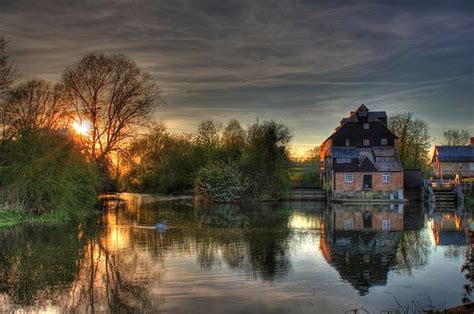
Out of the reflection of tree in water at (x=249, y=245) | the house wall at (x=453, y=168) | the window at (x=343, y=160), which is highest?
the window at (x=343, y=160)

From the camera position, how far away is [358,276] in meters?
16.9

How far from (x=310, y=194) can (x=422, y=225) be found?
27145 millimetres

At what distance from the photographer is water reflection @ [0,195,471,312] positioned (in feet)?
45.5

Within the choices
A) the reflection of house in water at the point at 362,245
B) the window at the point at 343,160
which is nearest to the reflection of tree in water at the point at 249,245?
the reflection of house in water at the point at 362,245

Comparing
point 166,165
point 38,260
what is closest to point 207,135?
point 166,165

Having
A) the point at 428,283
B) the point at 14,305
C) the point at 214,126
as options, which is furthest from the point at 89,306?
the point at 214,126

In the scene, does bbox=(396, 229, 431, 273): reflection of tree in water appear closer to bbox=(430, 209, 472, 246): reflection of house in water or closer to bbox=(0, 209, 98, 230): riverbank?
bbox=(430, 209, 472, 246): reflection of house in water

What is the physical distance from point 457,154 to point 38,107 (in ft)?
180

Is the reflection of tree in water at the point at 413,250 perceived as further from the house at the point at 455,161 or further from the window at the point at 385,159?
the house at the point at 455,161

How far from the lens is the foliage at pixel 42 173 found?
32.1 m

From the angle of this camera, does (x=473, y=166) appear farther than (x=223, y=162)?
Yes

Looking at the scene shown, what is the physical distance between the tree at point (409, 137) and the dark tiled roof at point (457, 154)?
2.85m

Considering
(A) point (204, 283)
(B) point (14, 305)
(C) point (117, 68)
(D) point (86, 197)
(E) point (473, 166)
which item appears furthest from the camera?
(E) point (473, 166)

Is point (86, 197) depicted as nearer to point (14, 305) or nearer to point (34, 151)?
point (34, 151)
